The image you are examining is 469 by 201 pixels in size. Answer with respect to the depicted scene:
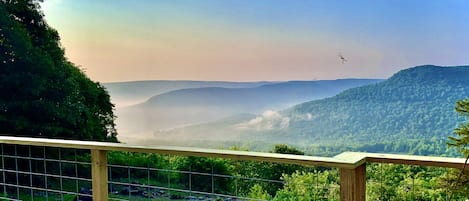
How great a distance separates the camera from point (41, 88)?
6082mm

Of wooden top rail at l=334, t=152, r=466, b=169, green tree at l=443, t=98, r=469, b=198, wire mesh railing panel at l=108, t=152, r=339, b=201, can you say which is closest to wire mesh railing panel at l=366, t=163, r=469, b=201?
wooden top rail at l=334, t=152, r=466, b=169

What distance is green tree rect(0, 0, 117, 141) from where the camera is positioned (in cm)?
597

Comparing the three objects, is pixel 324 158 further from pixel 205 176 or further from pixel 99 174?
pixel 205 176

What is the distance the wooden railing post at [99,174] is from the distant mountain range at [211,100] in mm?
3508

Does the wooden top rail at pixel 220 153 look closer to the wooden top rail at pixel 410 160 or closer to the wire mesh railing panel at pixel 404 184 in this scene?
the wooden top rail at pixel 410 160

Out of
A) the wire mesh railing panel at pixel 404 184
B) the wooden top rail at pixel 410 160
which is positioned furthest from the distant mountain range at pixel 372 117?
the wooden top rail at pixel 410 160

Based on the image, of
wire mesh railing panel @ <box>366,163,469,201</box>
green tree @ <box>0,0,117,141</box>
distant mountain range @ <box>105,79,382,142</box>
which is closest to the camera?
wire mesh railing panel @ <box>366,163,469,201</box>

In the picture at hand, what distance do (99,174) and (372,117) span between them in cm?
372

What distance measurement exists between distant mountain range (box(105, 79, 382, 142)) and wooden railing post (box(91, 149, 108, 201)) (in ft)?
11.5

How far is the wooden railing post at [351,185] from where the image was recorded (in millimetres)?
1630

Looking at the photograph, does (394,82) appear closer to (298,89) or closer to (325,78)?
(325,78)

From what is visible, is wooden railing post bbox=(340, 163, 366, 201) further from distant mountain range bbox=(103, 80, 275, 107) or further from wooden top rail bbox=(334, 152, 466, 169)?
distant mountain range bbox=(103, 80, 275, 107)

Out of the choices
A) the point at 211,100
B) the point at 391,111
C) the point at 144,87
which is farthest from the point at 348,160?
the point at 144,87

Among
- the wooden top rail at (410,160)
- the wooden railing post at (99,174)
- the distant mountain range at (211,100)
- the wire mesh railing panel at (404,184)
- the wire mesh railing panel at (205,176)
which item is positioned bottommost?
the wire mesh railing panel at (205,176)
